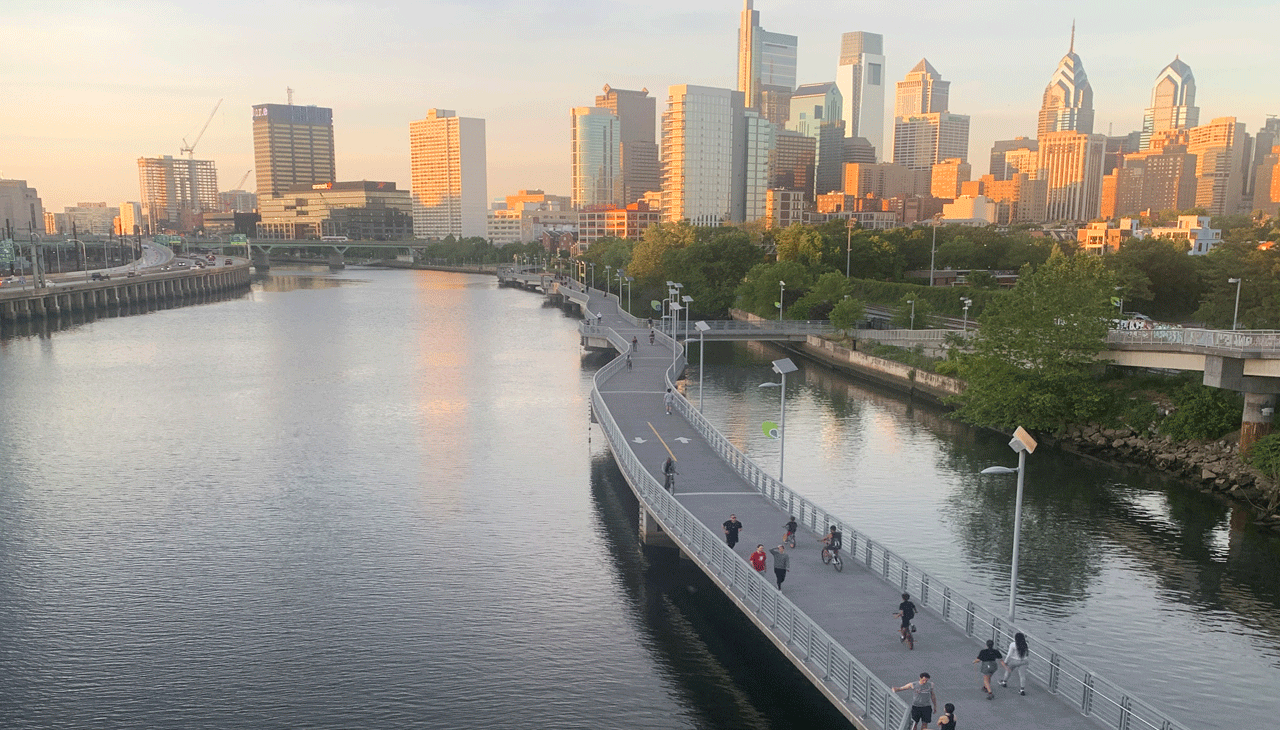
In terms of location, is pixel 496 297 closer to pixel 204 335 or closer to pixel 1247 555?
pixel 204 335

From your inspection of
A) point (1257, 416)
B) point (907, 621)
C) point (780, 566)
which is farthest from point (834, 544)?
point (1257, 416)

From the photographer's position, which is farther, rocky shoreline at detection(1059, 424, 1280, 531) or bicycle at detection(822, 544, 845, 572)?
rocky shoreline at detection(1059, 424, 1280, 531)

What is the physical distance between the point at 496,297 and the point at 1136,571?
468 feet

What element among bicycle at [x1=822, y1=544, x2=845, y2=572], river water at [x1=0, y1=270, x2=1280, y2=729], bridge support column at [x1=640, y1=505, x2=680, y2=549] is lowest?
river water at [x1=0, y1=270, x2=1280, y2=729]

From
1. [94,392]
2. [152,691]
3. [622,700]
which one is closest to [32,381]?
[94,392]

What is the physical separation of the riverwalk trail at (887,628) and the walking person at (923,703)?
751mm

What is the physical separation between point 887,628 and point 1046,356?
117 feet

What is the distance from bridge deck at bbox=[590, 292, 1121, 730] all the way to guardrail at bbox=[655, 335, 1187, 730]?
12.8 inches

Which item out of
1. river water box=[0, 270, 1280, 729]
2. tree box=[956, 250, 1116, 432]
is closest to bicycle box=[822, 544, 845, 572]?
river water box=[0, 270, 1280, 729]

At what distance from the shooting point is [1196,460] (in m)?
46.6

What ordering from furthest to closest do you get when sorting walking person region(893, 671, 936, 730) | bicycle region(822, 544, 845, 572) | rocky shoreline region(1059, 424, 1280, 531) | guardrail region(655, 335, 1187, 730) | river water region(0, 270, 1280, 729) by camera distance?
rocky shoreline region(1059, 424, 1280, 531)
bicycle region(822, 544, 845, 572)
river water region(0, 270, 1280, 729)
guardrail region(655, 335, 1187, 730)
walking person region(893, 671, 936, 730)

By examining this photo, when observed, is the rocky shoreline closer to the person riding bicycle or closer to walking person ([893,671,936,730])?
the person riding bicycle

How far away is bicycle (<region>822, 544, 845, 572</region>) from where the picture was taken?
91.3 feet

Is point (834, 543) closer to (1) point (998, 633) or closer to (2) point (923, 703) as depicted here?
(1) point (998, 633)
